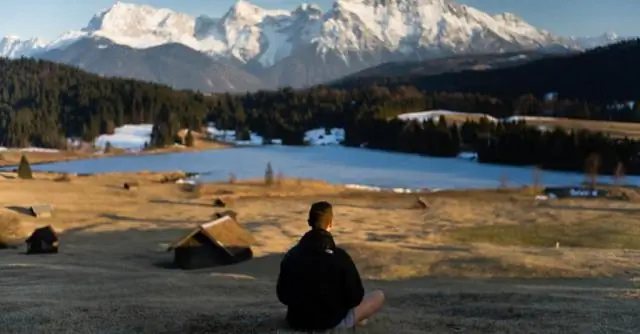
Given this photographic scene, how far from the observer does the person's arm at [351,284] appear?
10453mm

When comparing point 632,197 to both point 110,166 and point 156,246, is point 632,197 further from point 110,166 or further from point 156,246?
point 110,166

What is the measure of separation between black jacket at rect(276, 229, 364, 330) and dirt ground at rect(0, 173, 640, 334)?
99 centimetres

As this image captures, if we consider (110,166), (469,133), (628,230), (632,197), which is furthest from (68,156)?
(628,230)

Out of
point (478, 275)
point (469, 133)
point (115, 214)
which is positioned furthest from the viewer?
point (469, 133)

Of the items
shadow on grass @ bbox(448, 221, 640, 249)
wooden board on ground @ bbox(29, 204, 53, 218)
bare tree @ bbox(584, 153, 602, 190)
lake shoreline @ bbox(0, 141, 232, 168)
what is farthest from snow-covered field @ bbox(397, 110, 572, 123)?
wooden board on ground @ bbox(29, 204, 53, 218)

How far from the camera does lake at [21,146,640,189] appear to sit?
10981cm

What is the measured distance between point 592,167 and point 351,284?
97957 millimetres

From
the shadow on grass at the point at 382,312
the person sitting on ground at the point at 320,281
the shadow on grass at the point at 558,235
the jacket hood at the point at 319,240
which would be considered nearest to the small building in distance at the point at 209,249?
the shadow on grass at the point at 382,312

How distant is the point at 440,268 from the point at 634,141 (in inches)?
3880

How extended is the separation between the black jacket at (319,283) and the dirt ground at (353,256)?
992 mm

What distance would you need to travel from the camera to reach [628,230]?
49.3 meters

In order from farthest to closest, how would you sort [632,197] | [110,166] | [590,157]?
[110,166] < [590,157] < [632,197]

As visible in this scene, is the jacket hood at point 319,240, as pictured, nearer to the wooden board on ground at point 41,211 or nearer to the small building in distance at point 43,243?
the small building in distance at point 43,243

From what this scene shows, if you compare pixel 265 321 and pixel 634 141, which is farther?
pixel 634 141
